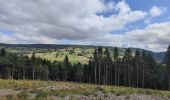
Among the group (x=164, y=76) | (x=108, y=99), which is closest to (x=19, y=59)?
(x=164, y=76)

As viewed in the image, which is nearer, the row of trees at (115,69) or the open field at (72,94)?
the open field at (72,94)

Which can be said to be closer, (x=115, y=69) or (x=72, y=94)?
(x=72, y=94)

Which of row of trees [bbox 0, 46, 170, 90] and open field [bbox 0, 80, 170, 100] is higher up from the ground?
open field [bbox 0, 80, 170, 100]

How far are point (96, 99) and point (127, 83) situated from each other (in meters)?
93.6

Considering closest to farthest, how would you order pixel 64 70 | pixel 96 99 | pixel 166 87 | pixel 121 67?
pixel 96 99 → pixel 166 87 → pixel 121 67 → pixel 64 70

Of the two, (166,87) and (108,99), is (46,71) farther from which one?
(108,99)

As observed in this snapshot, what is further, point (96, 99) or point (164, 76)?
point (164, 76)

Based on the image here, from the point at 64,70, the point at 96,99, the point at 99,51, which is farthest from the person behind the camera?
the point at 64,70

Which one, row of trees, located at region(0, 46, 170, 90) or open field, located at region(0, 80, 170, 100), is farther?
row of trees, located at region(0, 46, 170, 90)

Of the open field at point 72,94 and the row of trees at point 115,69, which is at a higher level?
the open field at point 72,94

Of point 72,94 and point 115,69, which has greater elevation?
point 72,94

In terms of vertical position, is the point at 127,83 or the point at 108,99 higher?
the point at 108,99

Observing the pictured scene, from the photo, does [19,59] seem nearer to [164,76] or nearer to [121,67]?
→ [121,67]

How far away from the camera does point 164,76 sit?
101 meters
